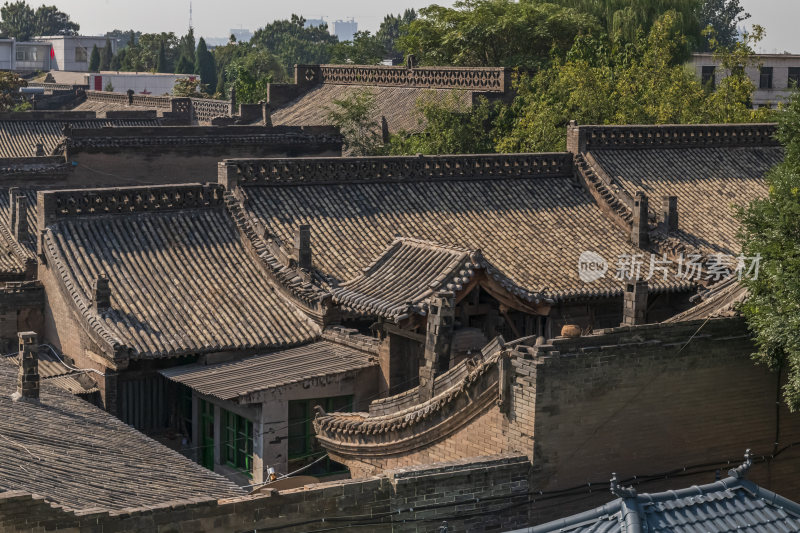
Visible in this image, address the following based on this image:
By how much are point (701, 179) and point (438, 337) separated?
12400 millimetres

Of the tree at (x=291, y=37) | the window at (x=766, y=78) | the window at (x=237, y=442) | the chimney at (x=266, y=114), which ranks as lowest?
the window at (x=237, y=442)

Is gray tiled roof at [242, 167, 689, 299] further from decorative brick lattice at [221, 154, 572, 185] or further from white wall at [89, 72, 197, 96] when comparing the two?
white wall at [89, 72, 197, 96]

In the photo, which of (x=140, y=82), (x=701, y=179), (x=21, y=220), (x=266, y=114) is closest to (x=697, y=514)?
(x=701, y=179)

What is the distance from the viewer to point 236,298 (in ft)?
74.1

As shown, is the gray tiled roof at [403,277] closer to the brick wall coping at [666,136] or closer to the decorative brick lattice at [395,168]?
the decorative brick lattice at [395,168]

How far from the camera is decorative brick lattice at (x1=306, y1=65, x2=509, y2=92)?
41375mm

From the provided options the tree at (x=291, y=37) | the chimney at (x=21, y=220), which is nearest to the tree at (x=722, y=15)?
the tree at (x=291, y=37)

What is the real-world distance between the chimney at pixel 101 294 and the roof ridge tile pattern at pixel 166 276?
11cm

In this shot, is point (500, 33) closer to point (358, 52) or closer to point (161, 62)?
point (358, 52)

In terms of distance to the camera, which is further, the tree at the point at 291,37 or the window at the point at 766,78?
the tree at the point at 291,37

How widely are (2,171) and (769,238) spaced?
20.1 metres

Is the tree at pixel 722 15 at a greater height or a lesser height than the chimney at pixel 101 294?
greater

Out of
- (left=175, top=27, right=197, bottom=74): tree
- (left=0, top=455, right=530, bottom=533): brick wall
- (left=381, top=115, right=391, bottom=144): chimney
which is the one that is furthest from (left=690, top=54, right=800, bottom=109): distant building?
(left=175, top=27, right=197, bottom=74): tree

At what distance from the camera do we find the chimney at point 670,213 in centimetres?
2612
